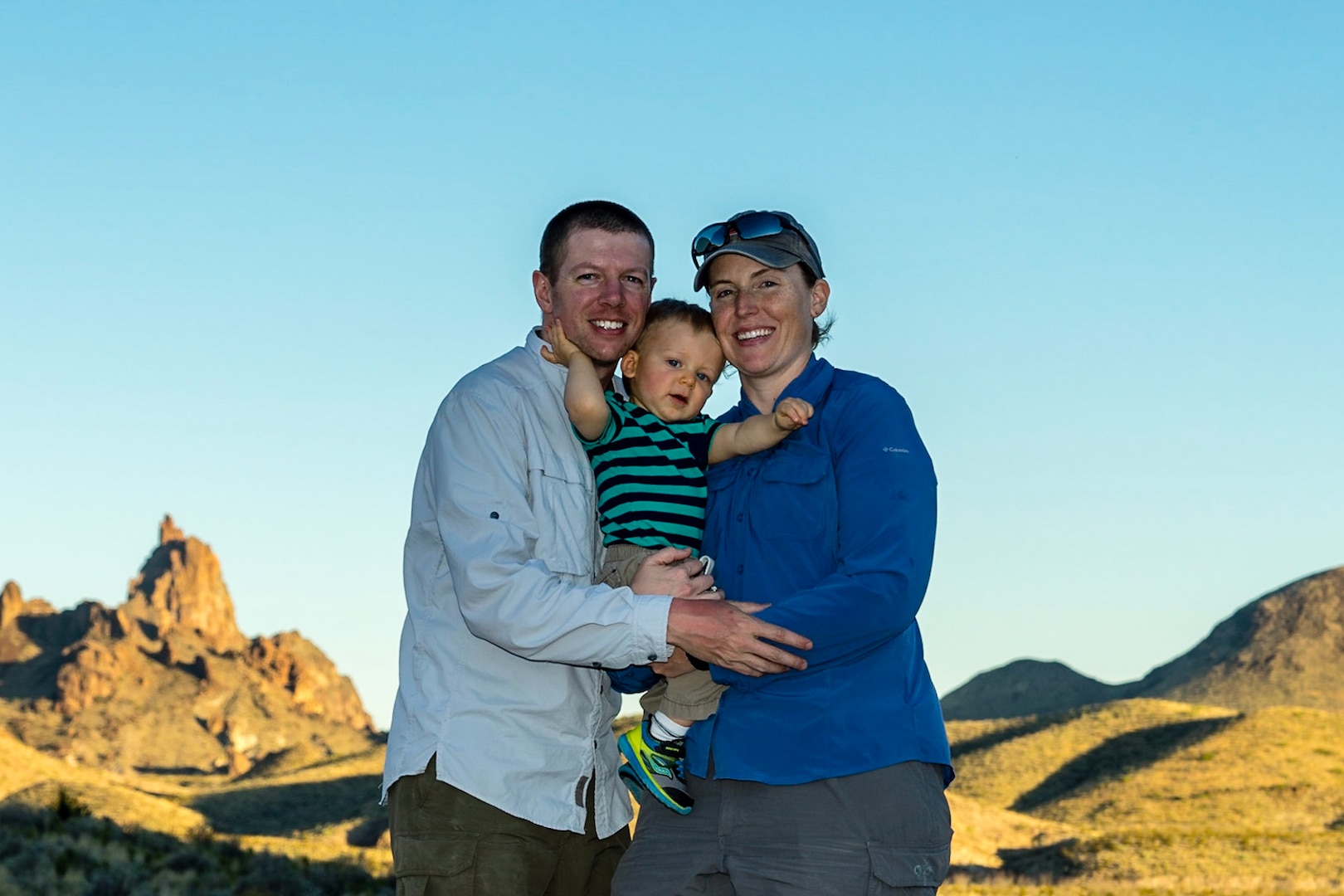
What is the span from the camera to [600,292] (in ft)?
19.3

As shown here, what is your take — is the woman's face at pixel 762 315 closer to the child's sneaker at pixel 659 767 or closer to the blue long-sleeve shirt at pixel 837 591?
the blue long-sleeve shirt at pixel 837 591

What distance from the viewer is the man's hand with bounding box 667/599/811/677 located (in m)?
4.78

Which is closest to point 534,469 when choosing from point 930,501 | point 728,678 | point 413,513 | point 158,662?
point 413,513

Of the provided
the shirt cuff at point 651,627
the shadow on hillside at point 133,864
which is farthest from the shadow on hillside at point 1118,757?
the shirt cuff at point 651,627

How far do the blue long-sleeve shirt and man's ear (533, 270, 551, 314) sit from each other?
1303 millimetres

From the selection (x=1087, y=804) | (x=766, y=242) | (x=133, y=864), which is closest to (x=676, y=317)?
→ (x=766, y=242)

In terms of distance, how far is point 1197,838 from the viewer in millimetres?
38656

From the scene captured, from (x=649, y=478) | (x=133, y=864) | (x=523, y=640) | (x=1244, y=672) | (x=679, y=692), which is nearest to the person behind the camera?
(x=523, y=640)

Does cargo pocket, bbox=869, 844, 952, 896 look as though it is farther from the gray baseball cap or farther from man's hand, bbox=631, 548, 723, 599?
the gray baseball cap

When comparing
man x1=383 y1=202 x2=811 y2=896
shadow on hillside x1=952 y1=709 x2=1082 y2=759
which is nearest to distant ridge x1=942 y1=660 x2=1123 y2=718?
shadow on hillside x1=952 y1=709 x2=1082 y2=759

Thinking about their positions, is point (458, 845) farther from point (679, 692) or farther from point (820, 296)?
point (820, 296)

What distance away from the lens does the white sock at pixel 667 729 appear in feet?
17.5

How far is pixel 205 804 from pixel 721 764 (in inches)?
3147

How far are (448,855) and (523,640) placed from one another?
3.11 feet
